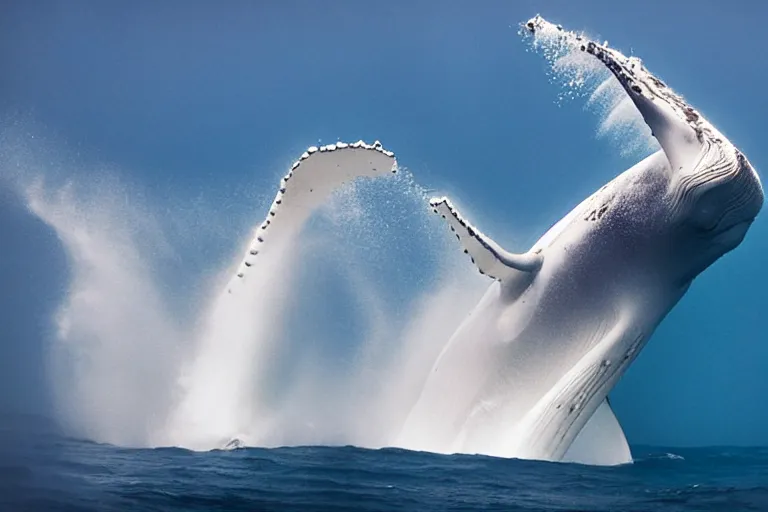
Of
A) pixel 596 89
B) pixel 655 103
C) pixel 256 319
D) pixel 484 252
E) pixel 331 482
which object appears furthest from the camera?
pixel 256 319

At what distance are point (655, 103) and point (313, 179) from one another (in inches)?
138

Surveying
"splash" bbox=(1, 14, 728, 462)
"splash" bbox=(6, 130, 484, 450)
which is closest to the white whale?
→ "splash" bbox=(1, 14, 728, 462)

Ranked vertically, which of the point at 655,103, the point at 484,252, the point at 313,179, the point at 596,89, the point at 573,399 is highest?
the point at 596,89

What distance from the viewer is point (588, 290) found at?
8516 millimetres

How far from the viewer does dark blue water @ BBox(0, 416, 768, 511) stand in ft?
20.0

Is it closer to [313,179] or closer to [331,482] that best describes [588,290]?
[313,179]

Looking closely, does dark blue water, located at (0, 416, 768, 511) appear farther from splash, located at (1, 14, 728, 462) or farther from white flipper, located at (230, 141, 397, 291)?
white flipper, located at (230, 141, 397, 291)

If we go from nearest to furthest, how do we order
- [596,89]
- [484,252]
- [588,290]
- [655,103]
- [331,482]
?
[331,482] < [655,103] < [484,252] < [588,290] < [596,89]

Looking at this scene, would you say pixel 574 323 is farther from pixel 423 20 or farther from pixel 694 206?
pixel 423 20

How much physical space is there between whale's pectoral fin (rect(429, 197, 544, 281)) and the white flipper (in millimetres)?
918

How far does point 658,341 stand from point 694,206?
5007 mm

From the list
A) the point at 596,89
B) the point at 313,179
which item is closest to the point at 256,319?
the point at 313,179

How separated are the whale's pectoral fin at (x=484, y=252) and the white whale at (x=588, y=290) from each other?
0.5 inches

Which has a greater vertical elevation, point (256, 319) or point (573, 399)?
point (256, 319)
